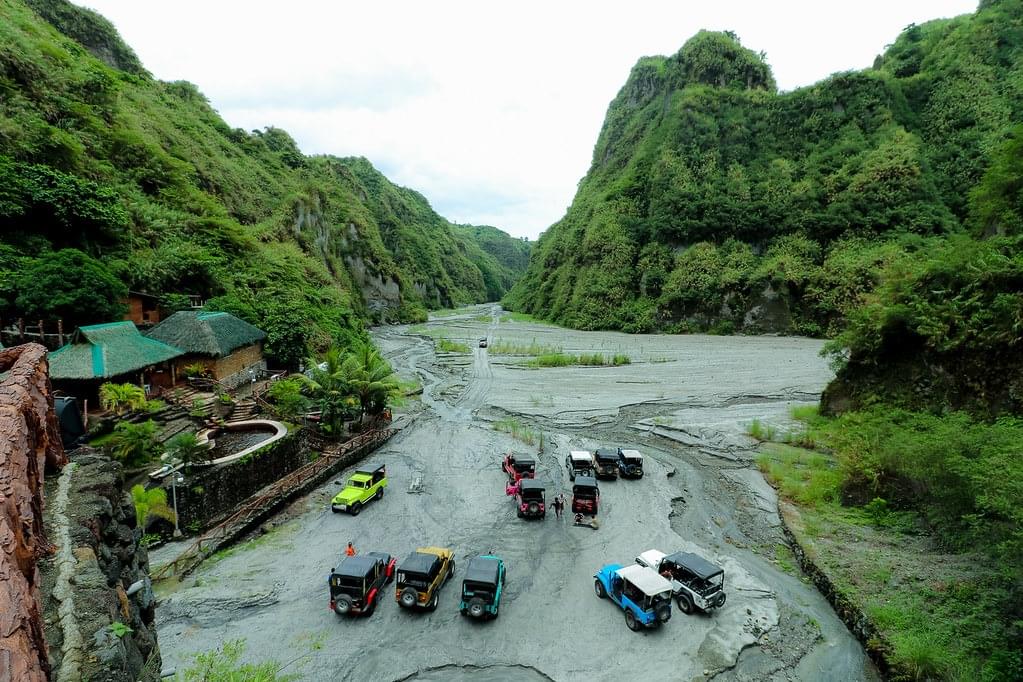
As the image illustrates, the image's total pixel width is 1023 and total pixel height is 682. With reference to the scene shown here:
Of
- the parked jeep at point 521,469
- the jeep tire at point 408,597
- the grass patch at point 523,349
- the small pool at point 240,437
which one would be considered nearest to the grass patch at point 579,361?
the grass patch at point 523,349

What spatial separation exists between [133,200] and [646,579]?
3935 cm

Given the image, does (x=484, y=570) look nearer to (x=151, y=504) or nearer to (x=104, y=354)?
(x=151, y=504)

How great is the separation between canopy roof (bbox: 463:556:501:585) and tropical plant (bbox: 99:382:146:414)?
1542 centimetres

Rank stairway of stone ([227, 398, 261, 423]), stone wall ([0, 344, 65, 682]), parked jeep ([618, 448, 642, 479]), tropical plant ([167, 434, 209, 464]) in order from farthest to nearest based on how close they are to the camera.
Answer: stairway of stone ([227, 398, 261, 423]) → parked jeep ([618, 448, 642, 479]) → tropical plant ([167, 434, 209, 464]) → stone wall ([0, 344, 65, 682])

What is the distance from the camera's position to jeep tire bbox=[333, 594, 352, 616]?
12.3 metres

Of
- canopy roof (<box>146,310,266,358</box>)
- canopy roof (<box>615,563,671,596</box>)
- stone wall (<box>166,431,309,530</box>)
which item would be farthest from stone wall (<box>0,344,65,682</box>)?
canopy roof (<box>146,310,266,358</box>)

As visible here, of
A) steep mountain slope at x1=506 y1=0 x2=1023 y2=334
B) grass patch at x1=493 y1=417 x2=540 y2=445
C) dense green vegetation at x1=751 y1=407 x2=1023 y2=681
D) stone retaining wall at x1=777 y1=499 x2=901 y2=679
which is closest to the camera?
dense green vegetation at x1=751 y1=407 x2=1023 y2=681

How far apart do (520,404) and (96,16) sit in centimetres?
7232

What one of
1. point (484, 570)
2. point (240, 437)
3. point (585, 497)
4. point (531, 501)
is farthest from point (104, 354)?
point (585, 497)

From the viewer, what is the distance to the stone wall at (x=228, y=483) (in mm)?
16000

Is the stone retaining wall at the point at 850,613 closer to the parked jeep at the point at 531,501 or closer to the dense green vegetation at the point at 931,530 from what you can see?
the dense green vegetation at the point at 931,530

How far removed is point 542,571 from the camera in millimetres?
14680

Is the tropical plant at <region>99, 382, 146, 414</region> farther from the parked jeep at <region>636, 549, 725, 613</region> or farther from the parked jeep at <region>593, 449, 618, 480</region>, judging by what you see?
the parked jeep at <region>636, 549, 725, 613</region>

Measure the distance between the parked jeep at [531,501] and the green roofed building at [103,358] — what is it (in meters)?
17.1
